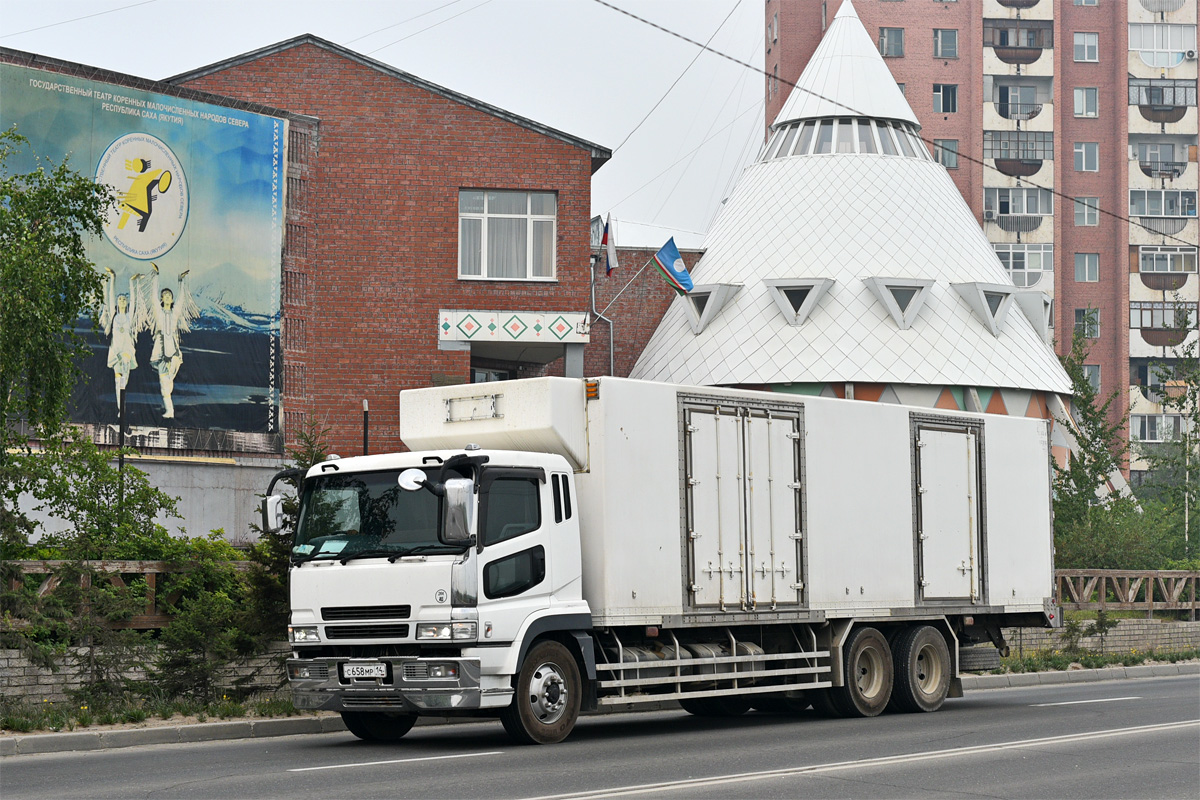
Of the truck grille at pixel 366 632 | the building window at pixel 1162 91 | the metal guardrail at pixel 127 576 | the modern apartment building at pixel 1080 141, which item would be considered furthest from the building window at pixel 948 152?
the truck grille at pixel 366 632

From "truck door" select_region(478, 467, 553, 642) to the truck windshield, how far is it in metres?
0.45

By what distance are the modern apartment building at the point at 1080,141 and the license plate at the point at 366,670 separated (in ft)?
225

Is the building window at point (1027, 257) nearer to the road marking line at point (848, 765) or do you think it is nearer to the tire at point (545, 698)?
the road marking line at point (848, 765)

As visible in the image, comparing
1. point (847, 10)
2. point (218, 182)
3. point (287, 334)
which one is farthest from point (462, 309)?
point (847, 10)

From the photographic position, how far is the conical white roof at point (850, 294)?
155 ft

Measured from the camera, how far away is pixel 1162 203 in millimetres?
78750

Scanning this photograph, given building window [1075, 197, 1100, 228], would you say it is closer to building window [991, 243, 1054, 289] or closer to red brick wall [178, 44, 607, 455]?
building window [991, 243, 1054, 289]

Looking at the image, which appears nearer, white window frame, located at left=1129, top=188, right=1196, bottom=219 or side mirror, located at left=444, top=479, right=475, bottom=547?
side mirror, located at left=444, top=479, right=475, bottom=547

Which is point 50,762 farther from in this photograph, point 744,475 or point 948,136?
point 948,136

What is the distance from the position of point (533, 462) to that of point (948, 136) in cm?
6952

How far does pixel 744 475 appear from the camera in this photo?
15.1m

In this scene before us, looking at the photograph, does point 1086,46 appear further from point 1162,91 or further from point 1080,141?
point 1080,141

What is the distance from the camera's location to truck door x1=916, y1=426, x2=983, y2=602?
1717cm

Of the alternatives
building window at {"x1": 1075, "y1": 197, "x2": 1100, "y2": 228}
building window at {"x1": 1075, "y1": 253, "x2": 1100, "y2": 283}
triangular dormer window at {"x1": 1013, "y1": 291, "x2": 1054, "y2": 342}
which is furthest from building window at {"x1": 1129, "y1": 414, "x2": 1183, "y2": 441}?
triangular dormer window at {"x1": 1013, "y1": 291, "x2": 1054, "y2": 342}
